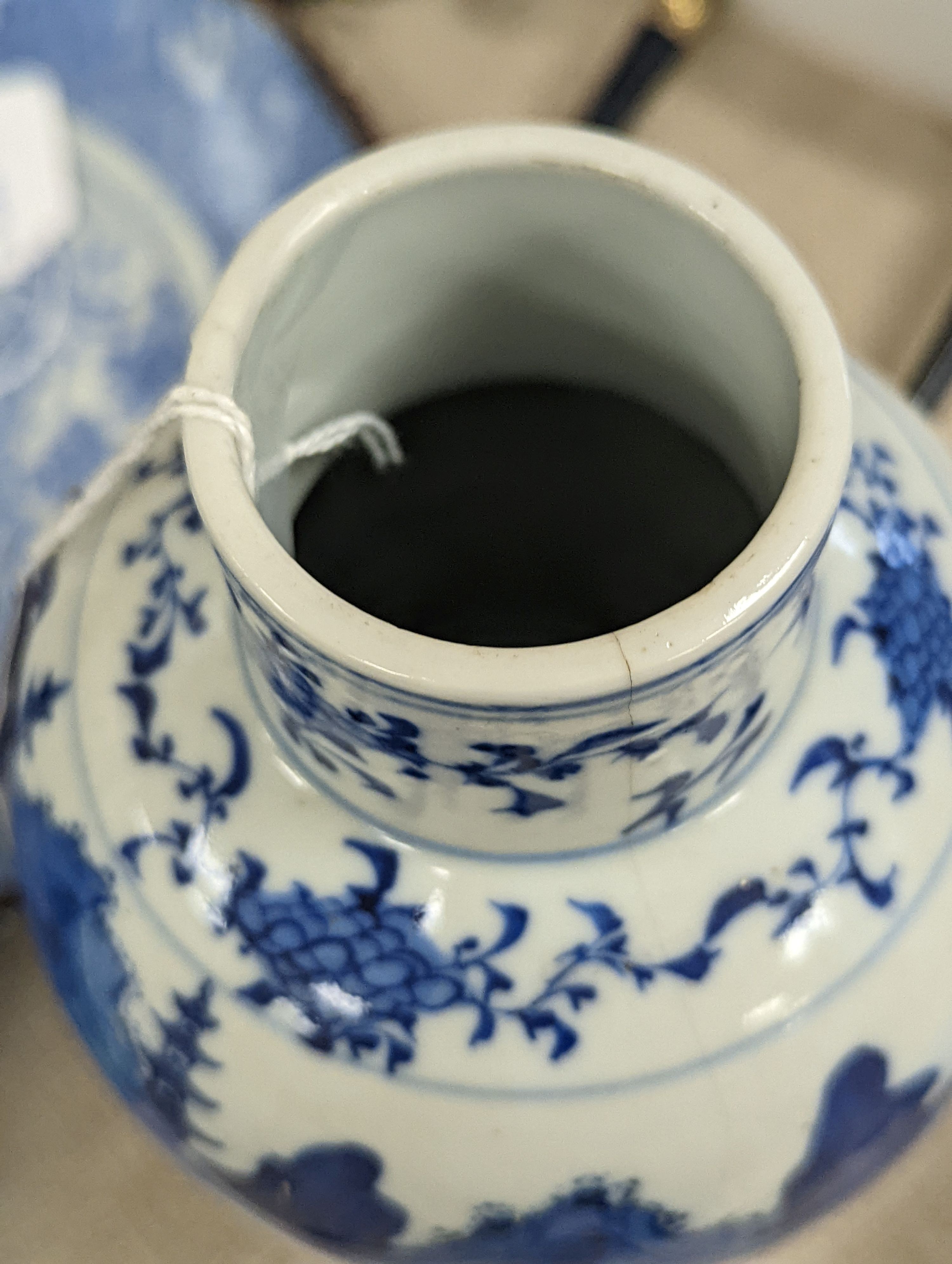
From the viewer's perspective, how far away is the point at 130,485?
36 centimetres

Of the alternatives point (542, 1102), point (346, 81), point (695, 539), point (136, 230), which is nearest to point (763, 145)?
point (346, 81)

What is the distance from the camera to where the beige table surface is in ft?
1.67

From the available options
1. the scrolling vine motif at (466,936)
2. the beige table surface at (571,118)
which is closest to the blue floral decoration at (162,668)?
the scrolling vine motif at (466,936)

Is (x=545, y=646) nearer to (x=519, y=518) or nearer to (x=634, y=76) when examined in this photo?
(x=519, y=518)

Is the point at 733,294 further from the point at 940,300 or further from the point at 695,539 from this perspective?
the point at 940,300

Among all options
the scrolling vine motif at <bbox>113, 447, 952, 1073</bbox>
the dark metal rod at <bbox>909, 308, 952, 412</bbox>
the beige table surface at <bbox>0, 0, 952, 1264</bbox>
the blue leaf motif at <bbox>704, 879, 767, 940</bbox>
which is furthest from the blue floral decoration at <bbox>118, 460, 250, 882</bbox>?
the dark metal rod at <bbox>909, 308, 952, 412</bbox>

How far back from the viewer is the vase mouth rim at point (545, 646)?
0.74 feet

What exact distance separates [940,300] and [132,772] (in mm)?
535

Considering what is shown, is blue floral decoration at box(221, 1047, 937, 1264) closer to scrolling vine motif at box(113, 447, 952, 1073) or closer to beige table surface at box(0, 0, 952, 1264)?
scrolling vine motif at box(113, 447, 952, 1073)

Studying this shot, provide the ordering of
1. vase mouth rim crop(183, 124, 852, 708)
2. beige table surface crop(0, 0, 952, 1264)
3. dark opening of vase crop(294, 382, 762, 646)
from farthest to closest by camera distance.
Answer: beige table surface crop(0, 0, 952, 1264), dark opening of vase crop(294, 382, 762, 646), vase mouth rim crop(183, 124, 852, 708)

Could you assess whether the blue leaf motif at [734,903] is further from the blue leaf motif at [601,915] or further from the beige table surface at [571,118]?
the beige table surface at [571,118]

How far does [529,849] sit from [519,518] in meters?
0.12

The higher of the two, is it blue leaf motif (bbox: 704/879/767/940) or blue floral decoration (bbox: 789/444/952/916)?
blue floral decoration (bbox: 789/444/952/916)

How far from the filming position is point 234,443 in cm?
26
